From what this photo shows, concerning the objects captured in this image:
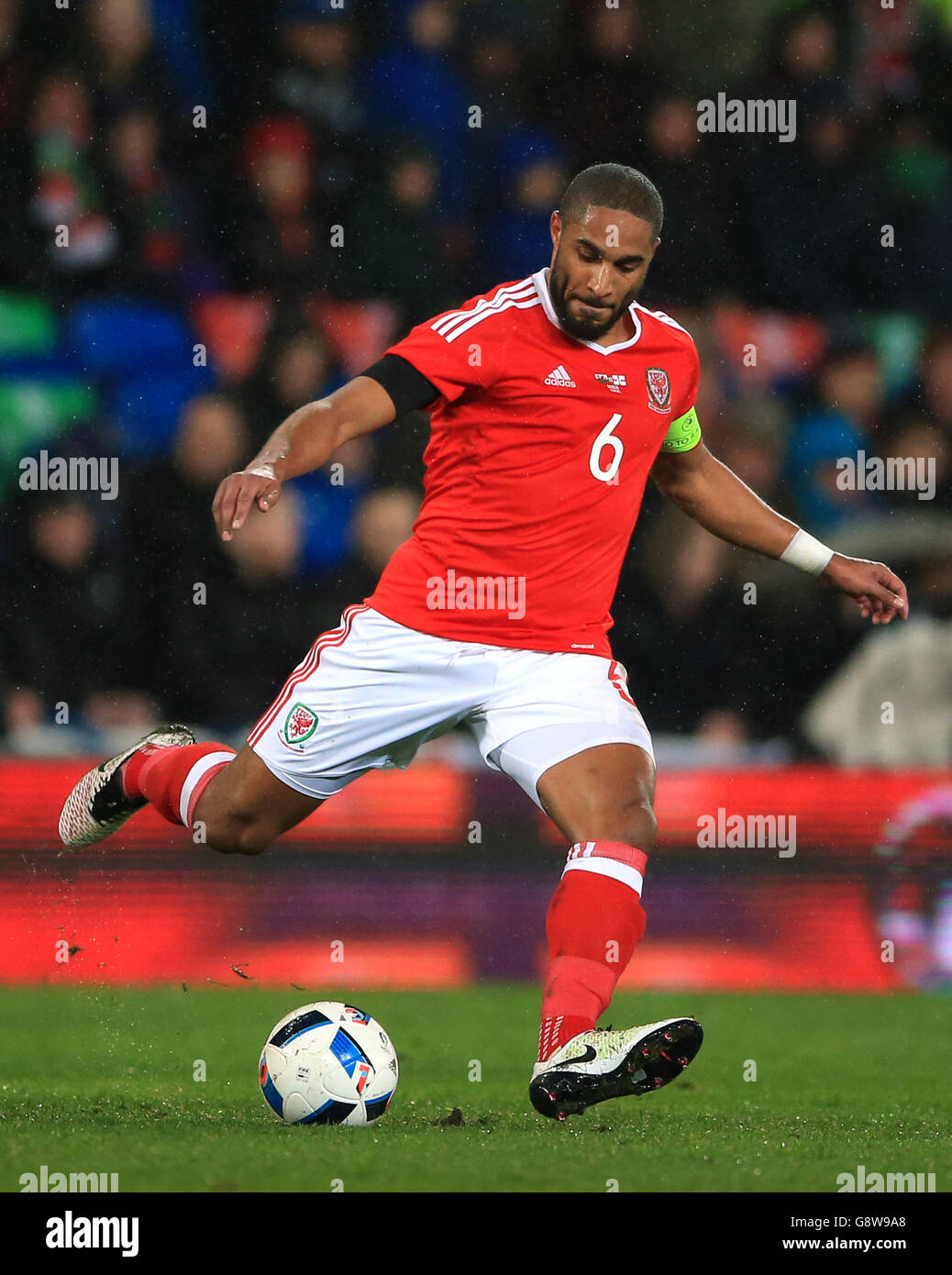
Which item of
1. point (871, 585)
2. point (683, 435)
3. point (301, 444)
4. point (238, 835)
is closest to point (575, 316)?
point (683, 435)

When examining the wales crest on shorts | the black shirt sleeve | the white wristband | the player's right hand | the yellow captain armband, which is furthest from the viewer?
the white wristband

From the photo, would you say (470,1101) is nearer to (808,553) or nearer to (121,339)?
(808,553)

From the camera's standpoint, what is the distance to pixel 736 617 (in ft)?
25.8

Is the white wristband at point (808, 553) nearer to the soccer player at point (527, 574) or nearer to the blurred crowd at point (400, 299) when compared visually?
the soccer player at point (527, 574)

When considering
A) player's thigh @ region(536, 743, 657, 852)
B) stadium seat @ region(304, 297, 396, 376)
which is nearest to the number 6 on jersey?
player's thigh @ region(536, 743, 657, 852)

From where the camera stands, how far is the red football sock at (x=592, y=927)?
3936 mm

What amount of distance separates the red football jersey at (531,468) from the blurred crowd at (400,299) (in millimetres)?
2940

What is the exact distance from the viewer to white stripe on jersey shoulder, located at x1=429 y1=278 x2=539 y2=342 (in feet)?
14.5

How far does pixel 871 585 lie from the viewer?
4832mm

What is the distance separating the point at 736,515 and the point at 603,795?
3.69 ft

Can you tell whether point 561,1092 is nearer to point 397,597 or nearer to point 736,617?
point 397,597

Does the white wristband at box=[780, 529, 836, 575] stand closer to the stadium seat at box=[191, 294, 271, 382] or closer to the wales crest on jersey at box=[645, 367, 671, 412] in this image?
the wales crest on jersey at box=[645, 367, 671, 412]

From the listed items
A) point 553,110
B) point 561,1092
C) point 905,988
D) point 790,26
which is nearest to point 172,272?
point 553,110

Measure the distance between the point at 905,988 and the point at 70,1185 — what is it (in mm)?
4291
